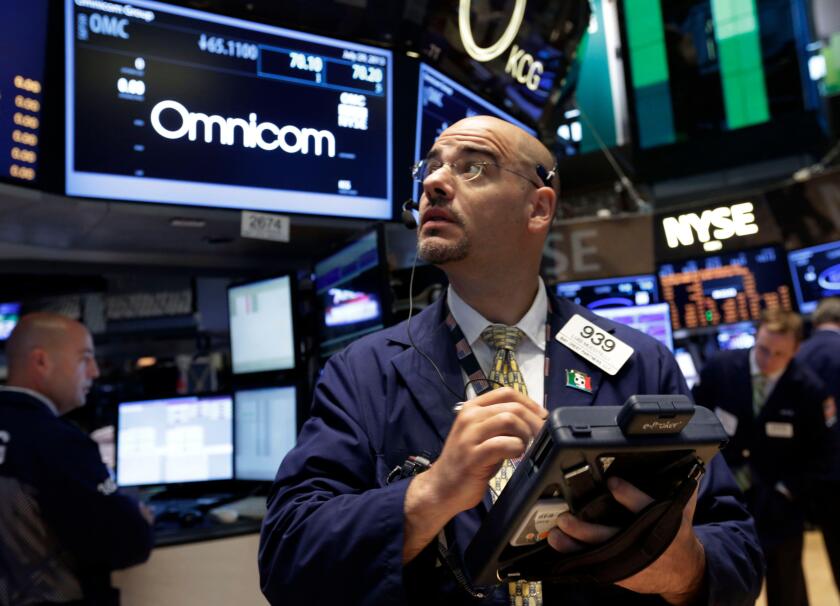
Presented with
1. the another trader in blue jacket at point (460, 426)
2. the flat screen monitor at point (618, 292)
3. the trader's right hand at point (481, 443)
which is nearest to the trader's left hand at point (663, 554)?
the another trader in blue jacket at point (460, 426)

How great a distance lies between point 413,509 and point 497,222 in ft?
2.30

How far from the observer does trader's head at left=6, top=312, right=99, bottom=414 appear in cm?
286

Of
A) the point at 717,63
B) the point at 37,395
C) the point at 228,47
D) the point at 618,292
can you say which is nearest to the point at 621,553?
the point at 37,395

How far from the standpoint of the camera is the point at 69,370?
9.56 ft

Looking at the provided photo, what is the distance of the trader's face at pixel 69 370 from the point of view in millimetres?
2877

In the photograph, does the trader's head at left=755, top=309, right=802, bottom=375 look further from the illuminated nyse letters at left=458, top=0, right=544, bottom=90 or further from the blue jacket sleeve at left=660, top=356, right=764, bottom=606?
the blue jacket sleeve at left=660, top=356, right=764, bottom=606

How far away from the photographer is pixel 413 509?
1.18 meters

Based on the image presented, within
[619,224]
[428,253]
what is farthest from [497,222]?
[619,224]

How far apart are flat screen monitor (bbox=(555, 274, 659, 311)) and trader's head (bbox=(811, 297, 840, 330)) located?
4.12 ft

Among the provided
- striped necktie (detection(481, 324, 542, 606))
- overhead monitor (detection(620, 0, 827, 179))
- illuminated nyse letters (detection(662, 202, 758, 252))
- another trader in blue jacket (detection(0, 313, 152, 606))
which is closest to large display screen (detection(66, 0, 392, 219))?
another trader in blue jacket (detection(0, 313, 152, 606))

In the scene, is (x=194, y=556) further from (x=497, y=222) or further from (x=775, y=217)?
(x=775, y=217)

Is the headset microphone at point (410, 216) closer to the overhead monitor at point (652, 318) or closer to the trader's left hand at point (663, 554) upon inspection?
the trader's left hand at point (663, 554)

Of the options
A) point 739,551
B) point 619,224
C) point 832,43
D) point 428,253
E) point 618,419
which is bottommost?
point 739,551

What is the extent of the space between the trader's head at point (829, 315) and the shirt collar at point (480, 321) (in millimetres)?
3824
